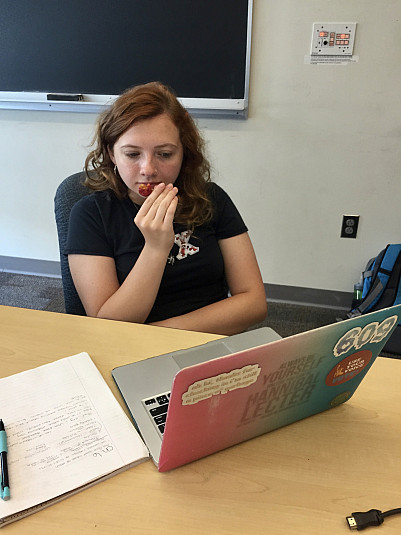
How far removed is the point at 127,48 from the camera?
2100mm

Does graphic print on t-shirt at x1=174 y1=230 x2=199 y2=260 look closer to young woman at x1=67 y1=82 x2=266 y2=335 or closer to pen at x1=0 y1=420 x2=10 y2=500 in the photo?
young woman at x1=67 y1=82 x2=266 y2=335

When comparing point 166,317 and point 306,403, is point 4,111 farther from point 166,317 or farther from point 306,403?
point 306,403

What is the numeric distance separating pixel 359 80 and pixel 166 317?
146cm

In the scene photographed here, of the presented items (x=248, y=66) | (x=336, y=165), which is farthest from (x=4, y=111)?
(x=336, y=165)

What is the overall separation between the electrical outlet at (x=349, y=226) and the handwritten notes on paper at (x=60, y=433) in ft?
5.76

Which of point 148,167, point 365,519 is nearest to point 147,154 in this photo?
point 148,167

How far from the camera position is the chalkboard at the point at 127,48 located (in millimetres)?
1994

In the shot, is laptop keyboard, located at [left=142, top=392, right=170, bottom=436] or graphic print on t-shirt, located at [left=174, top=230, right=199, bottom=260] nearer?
laptop keyboard, located at [left=142, top=392, right=170, bottom=436]

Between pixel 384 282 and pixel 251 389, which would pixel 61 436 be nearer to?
pixel 251 389

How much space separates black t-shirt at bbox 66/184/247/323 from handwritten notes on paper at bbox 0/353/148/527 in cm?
40

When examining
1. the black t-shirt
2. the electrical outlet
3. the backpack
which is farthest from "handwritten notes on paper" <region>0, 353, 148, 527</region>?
the electrical outlet

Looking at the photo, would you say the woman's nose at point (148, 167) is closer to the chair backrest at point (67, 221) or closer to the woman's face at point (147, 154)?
the woman's face at point (147, 154)

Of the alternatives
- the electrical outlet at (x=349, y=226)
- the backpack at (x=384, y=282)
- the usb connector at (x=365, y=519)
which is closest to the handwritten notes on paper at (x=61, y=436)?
the usb connector at (x=365, y=519)

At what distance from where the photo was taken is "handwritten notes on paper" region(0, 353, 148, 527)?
0.60 meters
